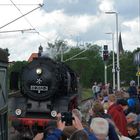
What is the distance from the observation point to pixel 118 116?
9711mm

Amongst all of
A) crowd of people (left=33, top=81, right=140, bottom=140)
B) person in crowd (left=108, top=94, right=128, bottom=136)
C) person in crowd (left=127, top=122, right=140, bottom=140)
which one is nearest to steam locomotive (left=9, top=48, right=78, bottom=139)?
crowd of people (left=33, top=81, right=140, bottom=140)

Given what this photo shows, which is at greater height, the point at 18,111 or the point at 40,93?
the point at 40,93

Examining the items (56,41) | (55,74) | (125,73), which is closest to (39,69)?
(55,74)

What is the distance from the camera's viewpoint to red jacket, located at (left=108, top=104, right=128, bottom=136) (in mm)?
9508

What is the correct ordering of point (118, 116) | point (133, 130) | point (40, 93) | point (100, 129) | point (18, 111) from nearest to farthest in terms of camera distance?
1. point (100, 129)
2. point (133, 130)
3. point (118, 116)
4. point (18, 111)
5. point (40, 93)

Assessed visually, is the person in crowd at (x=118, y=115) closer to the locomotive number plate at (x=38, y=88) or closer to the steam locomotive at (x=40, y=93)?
the steam locomotive at (x=40, y=93)

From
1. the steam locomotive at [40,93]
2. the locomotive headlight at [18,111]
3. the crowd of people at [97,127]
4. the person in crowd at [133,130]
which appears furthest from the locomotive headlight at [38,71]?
the person in crowd at [133,130]

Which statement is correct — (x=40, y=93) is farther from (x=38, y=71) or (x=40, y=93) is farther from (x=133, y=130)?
(x=133, y=130)

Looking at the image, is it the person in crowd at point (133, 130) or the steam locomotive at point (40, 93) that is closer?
the person in crowd at point (133, 130)

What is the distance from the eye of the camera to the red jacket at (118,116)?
9508mm

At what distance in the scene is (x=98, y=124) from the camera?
593 centimetres

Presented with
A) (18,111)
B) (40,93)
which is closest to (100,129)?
(18,111)

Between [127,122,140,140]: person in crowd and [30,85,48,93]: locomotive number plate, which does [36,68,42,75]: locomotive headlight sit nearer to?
[30,85,48,93]: locomotive number plate

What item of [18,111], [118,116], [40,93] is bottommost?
[18,111]
